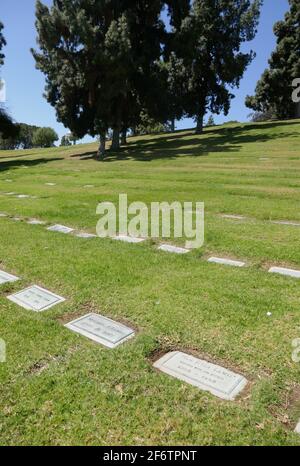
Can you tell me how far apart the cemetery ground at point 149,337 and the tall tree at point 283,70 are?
99.1 feet

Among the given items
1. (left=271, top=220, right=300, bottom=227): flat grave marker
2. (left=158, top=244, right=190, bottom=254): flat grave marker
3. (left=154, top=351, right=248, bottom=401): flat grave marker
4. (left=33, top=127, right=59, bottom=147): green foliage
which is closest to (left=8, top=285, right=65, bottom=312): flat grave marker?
(left=154, top=351, right=248, bottom=401): flat grave marker

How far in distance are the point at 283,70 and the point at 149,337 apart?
35.0 meters

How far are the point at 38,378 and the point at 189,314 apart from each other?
1448 millimetres

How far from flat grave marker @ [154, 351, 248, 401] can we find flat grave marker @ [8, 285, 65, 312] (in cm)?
148

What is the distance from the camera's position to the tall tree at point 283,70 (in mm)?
30844

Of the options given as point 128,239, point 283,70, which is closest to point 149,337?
point 128,239

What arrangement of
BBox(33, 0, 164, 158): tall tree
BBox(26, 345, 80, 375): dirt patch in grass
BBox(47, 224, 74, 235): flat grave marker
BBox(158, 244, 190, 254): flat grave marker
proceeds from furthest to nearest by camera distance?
BBox(33, 0, 164, 158): tall tree
BBox(47, 224, 74, 235): flat grave marker
BBox(158, 244, 190, 254): flat grave marker
BBox(26, 345, 80, 375): dirt patch in grass

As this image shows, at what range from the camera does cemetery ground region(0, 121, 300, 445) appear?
2.12 metres

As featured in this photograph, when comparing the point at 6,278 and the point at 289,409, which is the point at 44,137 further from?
the point at 289,409

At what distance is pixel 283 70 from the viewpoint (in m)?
31.8

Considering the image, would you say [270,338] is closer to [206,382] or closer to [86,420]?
[206,382]

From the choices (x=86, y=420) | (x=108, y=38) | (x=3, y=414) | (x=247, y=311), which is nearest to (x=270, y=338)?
(x=247, y=311)

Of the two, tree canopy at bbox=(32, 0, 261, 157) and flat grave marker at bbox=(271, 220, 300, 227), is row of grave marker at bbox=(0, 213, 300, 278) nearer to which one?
flat grave marker at bbox=(271, 220, 300, 227)

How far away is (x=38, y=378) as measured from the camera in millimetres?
2518
